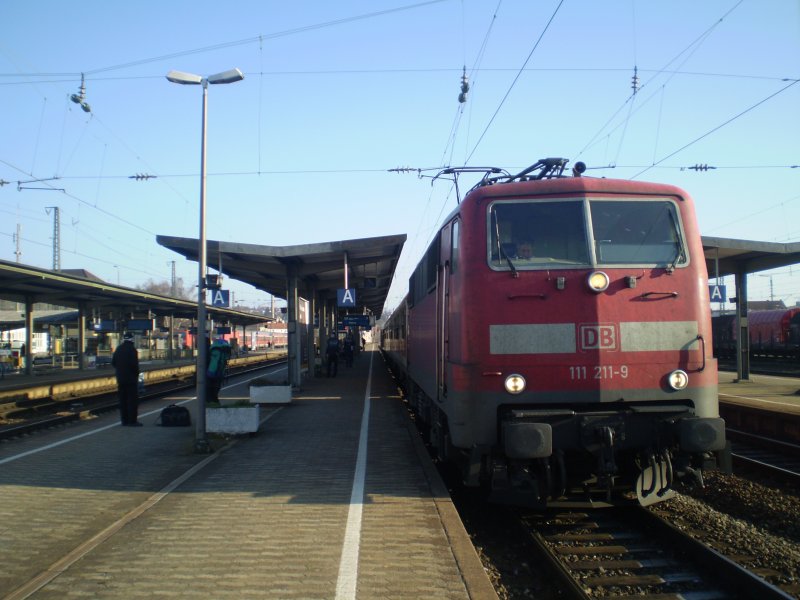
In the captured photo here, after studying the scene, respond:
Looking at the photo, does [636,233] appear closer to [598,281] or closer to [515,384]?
[598,281]

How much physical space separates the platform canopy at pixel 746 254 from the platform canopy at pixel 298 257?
8431 mm

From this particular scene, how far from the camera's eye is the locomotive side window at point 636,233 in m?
6.31

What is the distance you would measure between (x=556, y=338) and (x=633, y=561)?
6.54ft

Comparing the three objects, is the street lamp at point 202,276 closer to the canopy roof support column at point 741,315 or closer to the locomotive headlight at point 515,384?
the locomotive headlight at point 515,384

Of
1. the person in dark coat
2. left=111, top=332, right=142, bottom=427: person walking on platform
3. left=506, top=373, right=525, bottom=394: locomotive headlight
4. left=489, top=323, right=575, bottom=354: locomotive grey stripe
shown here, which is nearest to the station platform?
left=506, top=373, right=525, bottom=394: locomotive headlight

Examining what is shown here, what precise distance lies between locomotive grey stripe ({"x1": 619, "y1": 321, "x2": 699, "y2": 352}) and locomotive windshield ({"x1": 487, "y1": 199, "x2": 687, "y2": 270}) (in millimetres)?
606

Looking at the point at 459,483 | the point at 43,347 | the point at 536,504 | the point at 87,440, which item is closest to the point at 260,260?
the point at 87,440

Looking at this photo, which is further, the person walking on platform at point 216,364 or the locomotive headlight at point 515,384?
the person walking on platform at point 216,364

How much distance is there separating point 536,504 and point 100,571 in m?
3.69

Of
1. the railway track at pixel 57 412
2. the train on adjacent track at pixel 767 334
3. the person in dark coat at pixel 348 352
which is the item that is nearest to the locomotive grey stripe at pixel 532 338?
the railway track at pixel 57 412

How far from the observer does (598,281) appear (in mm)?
6082

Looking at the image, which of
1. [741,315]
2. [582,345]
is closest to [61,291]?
[741,315]

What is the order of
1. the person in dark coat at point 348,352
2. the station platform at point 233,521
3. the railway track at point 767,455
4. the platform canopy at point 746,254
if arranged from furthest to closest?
the person in dark coat at point 348,352, the platform canopy at point 746,254, the railway track at point 767,455, the station platform at point 233,521

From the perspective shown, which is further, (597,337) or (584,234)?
(584,234)
